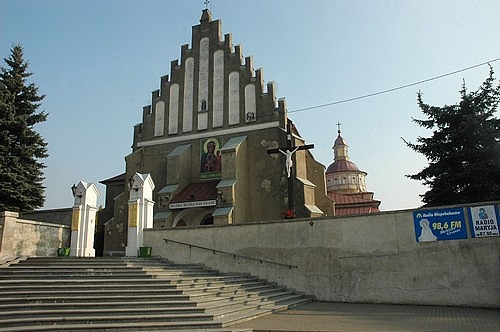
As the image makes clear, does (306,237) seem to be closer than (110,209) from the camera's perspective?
Yes

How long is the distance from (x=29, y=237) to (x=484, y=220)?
16.1 meters

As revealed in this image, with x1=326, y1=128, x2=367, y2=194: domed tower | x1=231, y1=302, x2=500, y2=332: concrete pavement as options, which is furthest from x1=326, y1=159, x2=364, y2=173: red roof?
x1=231, y1=302, x2=500, y2=332: concrete pavement

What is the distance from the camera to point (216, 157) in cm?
2644

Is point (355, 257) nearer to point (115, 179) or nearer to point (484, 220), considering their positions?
point (484, 220)

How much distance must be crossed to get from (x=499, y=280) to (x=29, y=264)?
14615 mm

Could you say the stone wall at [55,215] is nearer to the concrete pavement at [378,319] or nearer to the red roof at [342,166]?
the concrete pavement at [378,319]

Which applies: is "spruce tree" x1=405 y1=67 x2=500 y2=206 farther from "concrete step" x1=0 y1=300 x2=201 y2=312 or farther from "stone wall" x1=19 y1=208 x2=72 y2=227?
"stone wall" x1=19 y1=208 x2=72 y2=227

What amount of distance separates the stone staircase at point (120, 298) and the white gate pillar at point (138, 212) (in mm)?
2991

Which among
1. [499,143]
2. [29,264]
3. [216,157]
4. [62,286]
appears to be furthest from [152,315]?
[216,157]

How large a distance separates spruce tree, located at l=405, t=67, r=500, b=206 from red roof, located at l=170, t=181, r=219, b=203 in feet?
37.0

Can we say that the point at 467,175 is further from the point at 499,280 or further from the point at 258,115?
the point at 258,115

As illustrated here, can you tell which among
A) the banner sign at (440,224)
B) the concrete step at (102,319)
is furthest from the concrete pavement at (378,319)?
the banner sign at (440,224)

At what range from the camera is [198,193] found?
24812 millimetres

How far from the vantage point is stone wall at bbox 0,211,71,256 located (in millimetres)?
14570
